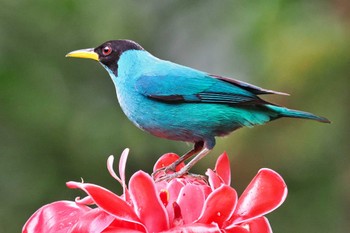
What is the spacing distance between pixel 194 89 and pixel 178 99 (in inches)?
3.0

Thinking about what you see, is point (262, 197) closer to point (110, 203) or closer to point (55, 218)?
point (110, 203)

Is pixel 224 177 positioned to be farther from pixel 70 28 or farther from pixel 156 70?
pixel 70 28

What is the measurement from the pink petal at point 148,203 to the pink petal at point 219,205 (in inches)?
4.2

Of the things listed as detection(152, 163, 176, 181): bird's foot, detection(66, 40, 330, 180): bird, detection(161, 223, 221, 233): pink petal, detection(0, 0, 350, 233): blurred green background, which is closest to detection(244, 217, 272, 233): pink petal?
detection(161, 223, 221, 233): pink petal

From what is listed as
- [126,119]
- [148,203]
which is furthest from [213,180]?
[126,119]

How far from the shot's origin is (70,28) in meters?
6.37

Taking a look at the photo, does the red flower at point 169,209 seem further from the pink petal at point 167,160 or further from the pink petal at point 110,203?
the pink petal at point 167,160

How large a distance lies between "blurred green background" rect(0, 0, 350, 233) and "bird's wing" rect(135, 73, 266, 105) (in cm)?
225

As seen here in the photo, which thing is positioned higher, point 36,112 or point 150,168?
point 36,112

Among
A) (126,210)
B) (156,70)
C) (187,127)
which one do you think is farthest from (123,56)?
(126,210)

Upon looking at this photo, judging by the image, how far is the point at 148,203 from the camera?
2.31 meters

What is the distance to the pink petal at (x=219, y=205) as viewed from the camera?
229 centimetres

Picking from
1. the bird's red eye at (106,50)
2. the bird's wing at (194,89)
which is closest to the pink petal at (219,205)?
the bird's wing at (194,89)

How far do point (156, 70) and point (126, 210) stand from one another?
1035 mm
